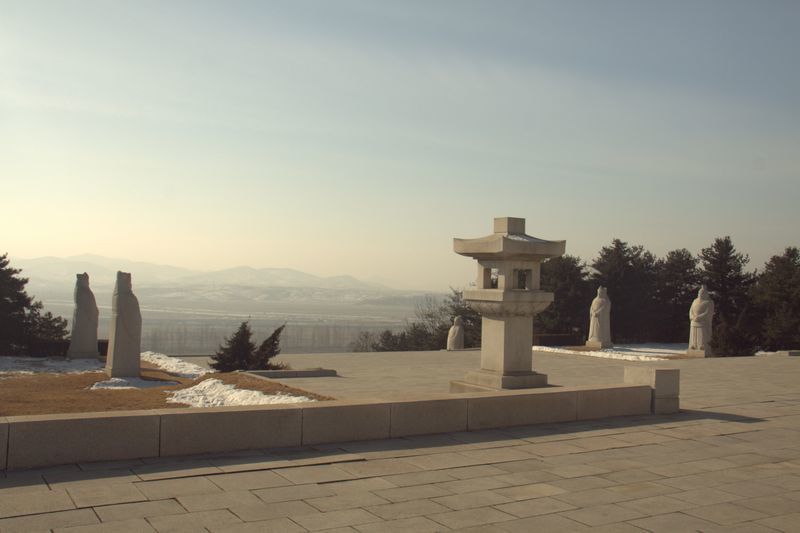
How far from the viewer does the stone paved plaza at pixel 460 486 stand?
560cm

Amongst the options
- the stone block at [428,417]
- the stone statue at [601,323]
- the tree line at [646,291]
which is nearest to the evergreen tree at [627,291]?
the tree line at [646,291]

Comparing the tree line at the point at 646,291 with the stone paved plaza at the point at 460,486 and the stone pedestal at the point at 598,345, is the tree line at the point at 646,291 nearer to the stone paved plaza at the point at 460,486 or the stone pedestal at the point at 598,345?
the stone pedestal at the point at 598,345

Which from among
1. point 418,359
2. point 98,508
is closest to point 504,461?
point 98,508

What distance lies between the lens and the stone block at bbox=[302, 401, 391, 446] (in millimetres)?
8070

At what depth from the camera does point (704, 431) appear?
9969mm

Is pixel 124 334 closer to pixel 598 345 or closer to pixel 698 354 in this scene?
pixel 598 345

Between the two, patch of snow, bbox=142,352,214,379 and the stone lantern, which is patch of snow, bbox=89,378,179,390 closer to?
patch of snow, bbox=142,352,214,379

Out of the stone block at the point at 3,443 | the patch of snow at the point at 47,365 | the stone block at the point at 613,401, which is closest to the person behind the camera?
the stone block at the point at 3,443

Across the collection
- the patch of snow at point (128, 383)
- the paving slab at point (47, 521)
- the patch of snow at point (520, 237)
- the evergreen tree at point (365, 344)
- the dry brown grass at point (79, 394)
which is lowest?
the evergreen tree at point (365, 344)

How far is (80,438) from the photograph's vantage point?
688cm

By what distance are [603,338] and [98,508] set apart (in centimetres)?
2953

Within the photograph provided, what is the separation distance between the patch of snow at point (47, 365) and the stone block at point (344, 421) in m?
16.0

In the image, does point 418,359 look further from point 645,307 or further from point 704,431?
point 645,307

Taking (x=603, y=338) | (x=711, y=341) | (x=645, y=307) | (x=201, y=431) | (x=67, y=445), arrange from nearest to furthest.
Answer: (x=67, y=445)
(x=201, y=431)
(x=711, y=341)
(x=603, y=338)
(x=645, y=307)
